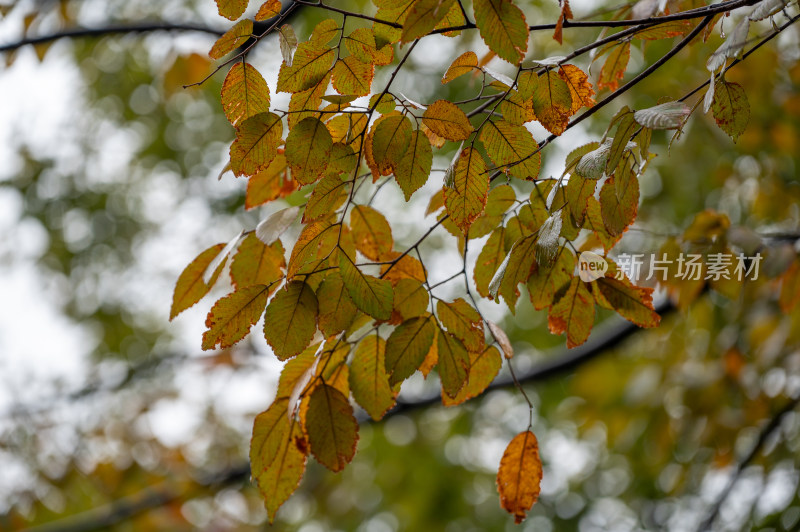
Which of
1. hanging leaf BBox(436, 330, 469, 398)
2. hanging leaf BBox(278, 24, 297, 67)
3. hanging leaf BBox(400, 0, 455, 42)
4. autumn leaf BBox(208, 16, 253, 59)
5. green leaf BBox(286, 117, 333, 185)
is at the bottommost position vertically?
hanging leaf BBox(436, 330, 469, 398)

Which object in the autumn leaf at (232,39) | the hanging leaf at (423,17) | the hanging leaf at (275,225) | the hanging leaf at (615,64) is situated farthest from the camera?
the hanging leaf at (615,64)

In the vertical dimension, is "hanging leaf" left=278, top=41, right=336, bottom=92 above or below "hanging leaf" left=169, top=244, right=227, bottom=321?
above

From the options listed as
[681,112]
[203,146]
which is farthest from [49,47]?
[203,146]

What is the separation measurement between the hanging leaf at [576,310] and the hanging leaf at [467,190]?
0.17m

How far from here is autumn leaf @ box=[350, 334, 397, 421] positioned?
75cm

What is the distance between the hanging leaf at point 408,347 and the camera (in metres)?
0.70

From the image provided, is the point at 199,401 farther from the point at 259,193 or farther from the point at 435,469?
the point at 259,193

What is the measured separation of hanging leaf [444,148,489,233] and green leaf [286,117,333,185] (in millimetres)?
135

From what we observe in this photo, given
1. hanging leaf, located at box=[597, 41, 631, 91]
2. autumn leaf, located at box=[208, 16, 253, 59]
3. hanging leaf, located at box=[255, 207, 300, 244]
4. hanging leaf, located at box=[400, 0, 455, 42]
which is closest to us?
hanging leaf, located at box=[400, 0, 455, 42]

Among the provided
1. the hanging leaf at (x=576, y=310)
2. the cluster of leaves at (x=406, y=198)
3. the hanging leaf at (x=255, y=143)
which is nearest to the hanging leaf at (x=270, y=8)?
the cluster of leaves at (x=406, y=198)

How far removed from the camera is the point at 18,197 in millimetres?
3729

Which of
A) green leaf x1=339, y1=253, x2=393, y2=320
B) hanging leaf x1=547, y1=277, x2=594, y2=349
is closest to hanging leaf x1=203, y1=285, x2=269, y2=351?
green leaf x1=339, y1=253, x2=393, y2=320

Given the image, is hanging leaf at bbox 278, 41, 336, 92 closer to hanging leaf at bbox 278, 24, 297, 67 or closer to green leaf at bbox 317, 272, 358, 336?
hanging leaf at bbox 278, 24, 297, 67

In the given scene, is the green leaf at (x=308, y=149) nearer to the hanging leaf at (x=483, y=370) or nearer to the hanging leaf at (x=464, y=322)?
the hanging leaf at (x=464, y=322)
